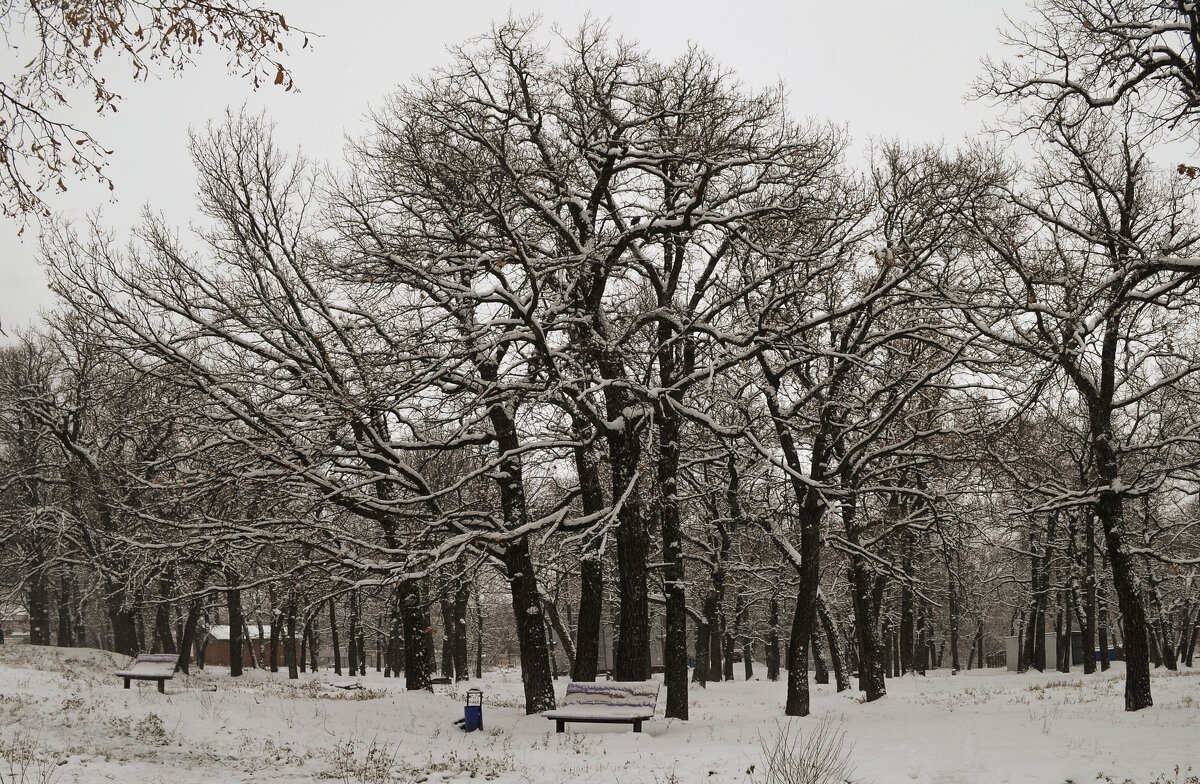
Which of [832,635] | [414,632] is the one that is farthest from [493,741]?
[832,635]

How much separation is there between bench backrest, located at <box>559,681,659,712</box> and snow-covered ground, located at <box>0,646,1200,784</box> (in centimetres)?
48

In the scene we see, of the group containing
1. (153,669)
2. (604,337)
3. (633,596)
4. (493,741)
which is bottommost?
(153,669)

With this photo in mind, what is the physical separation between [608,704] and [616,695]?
197 millimetres

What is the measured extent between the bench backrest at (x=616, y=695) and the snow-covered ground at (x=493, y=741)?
48 cm

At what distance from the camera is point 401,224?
53.6 ft

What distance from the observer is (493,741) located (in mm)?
12984

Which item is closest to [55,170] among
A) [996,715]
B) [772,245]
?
[772,245]

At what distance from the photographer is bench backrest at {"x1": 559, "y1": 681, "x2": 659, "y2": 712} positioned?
1330 centimetres

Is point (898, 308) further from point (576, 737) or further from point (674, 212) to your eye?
point (576, 737)

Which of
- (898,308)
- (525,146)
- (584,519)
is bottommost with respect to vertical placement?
(584,519)

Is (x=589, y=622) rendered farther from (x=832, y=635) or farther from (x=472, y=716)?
(x=832, y=635)

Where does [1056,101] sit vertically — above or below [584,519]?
above

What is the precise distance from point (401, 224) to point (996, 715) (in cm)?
1408

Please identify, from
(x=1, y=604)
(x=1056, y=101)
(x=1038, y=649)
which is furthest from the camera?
(x=1038, y=649)
